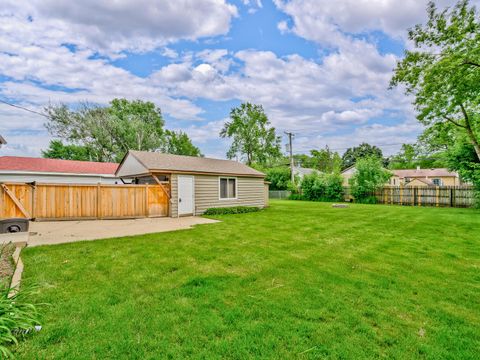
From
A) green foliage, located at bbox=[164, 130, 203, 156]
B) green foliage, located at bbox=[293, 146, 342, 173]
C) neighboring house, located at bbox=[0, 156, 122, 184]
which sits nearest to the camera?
neighboring house, located at bbox=[0, 156, 122, 184]

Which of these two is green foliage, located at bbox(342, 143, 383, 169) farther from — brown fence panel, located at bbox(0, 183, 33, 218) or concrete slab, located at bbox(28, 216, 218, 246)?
brown fence panel, located at bbox(0, 183, 33, 218)

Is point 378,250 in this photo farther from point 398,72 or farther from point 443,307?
point 398,72

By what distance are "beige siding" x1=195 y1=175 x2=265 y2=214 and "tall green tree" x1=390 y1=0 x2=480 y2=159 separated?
8.73 meters

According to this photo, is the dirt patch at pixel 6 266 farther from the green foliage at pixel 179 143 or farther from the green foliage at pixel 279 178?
the green foliage at pixel 179 143

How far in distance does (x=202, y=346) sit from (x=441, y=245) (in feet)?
20.8

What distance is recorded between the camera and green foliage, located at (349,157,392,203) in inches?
734

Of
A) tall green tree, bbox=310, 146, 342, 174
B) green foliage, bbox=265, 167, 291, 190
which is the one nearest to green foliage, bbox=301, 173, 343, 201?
green foliage, bbox=265, 167, 291, 190

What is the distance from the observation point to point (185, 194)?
11133 mm

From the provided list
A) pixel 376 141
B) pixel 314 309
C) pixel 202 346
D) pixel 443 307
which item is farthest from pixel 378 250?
pixel 376 141

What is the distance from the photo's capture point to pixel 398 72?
11477mm

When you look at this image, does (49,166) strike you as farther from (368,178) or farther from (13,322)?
(368,178)

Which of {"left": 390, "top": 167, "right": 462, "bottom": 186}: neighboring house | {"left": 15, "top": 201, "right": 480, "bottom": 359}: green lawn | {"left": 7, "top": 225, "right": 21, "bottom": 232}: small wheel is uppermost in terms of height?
{"left": 390, "top": 167, "right": 462, "bottom": 186}: neighboring house

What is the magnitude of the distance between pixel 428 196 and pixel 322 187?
7688 millimetres

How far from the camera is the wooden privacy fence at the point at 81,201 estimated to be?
852 centimetres
